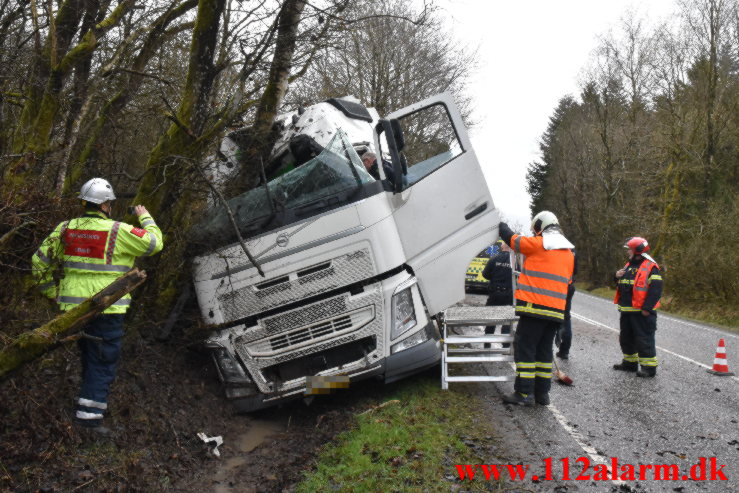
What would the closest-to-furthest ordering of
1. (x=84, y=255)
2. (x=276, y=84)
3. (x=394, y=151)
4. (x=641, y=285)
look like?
(x=84, y=255), (x=394, y=151), (x=276, y=84), (x=641, y=285)

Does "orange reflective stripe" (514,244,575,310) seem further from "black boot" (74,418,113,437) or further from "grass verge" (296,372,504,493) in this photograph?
"black boot" (74,418,113,437)

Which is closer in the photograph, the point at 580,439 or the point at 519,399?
the point at 580,439

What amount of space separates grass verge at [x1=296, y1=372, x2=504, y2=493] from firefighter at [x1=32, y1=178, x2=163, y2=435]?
1.62m

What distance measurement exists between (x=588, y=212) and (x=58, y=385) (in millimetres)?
34208

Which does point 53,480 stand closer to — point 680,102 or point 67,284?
point 67,284

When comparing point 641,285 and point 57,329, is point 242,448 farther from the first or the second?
point 641,285

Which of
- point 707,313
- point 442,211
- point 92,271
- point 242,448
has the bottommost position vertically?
point 707,313

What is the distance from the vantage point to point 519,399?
18.5 feet

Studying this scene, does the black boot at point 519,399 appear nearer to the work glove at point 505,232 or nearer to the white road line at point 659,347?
Result: the work glove at point 505,232

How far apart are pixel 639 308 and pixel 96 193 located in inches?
236

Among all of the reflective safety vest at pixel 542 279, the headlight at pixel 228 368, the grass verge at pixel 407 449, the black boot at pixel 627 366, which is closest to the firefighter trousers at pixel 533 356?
the reflective safety vest at pixel 542 279

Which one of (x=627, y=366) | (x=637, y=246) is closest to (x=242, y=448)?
(x=627, y=366)

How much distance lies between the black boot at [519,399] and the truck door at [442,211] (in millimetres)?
1060

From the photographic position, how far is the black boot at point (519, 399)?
562cm
